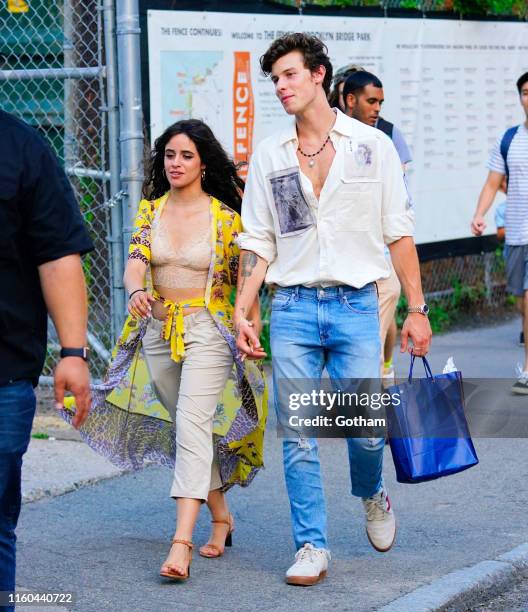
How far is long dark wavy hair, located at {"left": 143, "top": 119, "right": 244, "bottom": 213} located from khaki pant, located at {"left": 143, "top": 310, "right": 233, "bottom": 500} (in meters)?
0.58

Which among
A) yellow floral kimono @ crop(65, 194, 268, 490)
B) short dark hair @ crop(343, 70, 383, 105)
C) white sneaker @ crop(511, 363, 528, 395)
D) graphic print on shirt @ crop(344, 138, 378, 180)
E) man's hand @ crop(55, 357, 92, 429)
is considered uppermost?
short dark hair @ crop(343, 70, 383, 105)

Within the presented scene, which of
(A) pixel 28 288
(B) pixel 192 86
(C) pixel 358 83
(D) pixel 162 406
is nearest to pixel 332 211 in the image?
(D) pixel 162 406

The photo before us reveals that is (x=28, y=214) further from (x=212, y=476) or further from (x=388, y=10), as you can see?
(x=388, y=10)

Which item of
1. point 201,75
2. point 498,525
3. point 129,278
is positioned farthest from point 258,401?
point 201,75

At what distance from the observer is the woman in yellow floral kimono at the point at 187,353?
521cm

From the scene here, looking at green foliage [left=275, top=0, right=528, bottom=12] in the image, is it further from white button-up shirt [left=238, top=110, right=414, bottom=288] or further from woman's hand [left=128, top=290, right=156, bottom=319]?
woman's hand [left=128, top=290, right=156, bottom=319]

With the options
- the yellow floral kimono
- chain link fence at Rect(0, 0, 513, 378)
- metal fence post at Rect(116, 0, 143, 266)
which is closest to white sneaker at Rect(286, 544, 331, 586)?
the yellow floral kimono

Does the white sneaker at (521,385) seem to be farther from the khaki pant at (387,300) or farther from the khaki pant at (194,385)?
the khaki pant at (194,385)

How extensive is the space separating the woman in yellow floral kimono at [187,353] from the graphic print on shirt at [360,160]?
1.97ft

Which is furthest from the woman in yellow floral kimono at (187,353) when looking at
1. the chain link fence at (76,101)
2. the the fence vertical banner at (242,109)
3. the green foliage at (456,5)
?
the green foliage at (456,5)

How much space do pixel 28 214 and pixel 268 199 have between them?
156 centimetres

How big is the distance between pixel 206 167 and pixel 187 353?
0.81m

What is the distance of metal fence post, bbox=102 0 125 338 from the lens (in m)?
7.47

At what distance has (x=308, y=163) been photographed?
200 inches
